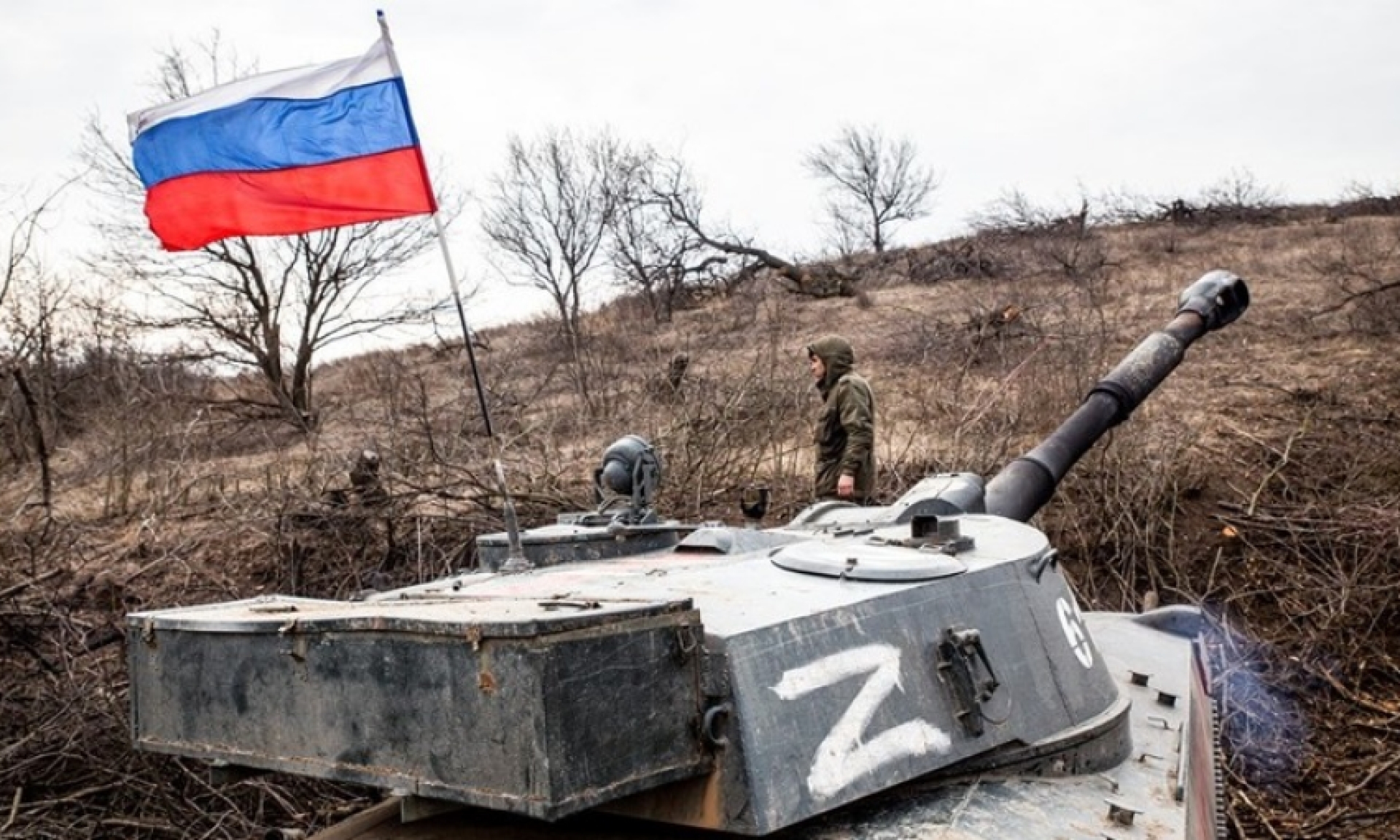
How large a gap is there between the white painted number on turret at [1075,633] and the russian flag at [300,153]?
9.95 ft

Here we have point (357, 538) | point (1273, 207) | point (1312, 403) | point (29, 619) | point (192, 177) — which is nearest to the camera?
point (192, 177)

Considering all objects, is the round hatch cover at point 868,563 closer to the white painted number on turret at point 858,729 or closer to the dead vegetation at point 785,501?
the white painted number on turret at point 858,729

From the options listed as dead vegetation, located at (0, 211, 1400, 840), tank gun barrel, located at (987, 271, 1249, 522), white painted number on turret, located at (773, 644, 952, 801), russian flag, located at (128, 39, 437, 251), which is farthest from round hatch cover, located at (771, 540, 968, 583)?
russian flag, located at (128, 39, 437, 251)

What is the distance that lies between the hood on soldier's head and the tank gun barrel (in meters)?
2.27

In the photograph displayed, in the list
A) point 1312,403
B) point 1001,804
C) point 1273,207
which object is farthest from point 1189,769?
point 1273,207

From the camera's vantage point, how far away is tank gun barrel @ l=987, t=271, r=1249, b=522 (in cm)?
572

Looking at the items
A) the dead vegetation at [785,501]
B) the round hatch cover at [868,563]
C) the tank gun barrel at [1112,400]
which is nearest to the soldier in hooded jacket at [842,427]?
the tank gun barrel at [1112,400]

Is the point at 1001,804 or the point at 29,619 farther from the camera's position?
the point at 29,619

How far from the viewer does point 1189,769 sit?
13.8 ft

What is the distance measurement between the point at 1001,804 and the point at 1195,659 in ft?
8.67

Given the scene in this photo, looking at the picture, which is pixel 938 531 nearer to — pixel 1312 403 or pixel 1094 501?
pixel 1094 501

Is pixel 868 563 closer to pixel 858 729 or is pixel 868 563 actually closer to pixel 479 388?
pixel 858 729

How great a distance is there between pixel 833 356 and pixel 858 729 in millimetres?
5203

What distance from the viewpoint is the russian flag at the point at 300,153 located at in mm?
5602
